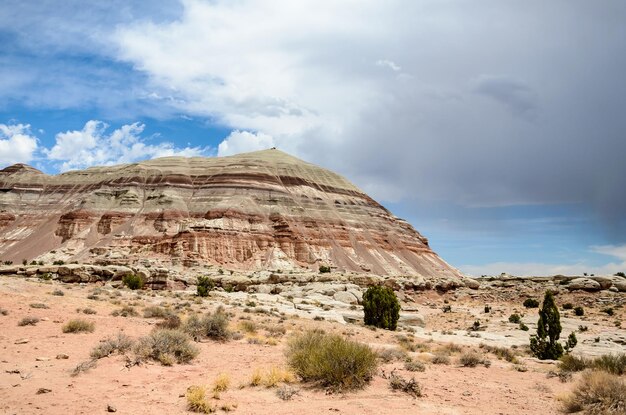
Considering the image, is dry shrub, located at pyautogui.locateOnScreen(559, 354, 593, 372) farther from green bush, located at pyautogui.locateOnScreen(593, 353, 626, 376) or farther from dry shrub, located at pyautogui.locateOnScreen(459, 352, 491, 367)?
dry shrub, located at pyautogui.locateOnScreen(459, 352, 491, 367)

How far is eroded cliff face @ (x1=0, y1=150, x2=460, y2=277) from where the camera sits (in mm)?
77750

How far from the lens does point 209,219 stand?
8306cm

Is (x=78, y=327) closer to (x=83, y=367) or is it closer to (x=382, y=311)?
(x=83, y=367)

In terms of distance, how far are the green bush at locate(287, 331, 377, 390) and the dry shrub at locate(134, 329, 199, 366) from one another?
3.30 meters

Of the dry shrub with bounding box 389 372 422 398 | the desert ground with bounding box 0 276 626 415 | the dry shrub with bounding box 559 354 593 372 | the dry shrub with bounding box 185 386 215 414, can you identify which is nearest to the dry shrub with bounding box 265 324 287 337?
the desert ground with bounding box 0 276 626 415

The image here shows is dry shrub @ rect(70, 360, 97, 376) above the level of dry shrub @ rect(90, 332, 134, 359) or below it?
below

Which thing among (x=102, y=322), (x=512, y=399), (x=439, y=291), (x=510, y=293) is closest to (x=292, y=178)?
(x=439, y=291)

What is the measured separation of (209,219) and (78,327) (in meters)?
69.7

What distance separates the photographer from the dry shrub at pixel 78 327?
1431cm

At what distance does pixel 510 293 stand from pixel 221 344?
44.6 m

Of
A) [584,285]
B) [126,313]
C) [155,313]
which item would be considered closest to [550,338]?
[155,313]

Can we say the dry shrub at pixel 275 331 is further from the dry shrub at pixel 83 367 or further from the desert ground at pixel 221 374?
the dry shrub at pixel 83 367

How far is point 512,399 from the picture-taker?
32.4ft

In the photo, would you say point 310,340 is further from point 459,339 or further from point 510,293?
point 510,293
